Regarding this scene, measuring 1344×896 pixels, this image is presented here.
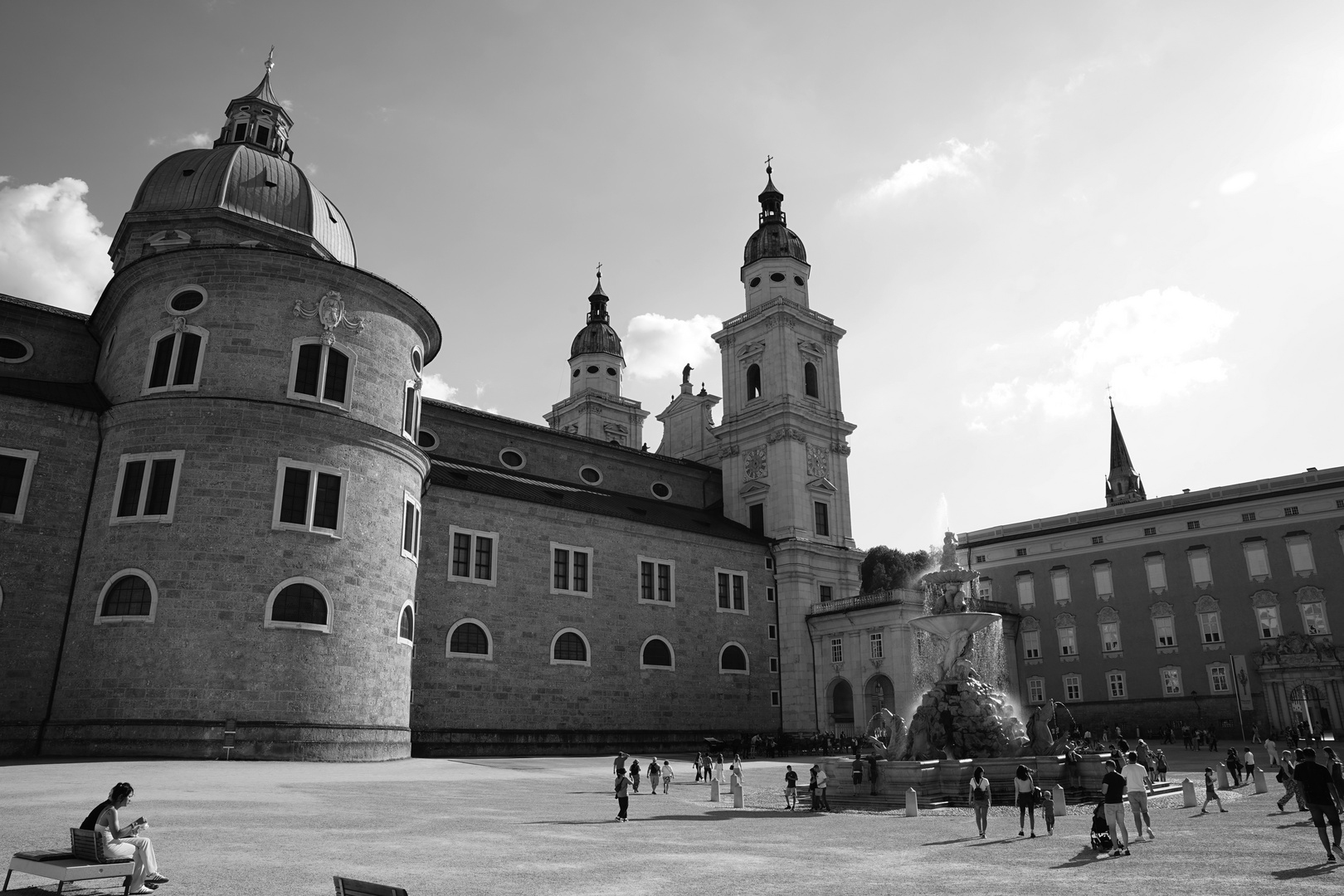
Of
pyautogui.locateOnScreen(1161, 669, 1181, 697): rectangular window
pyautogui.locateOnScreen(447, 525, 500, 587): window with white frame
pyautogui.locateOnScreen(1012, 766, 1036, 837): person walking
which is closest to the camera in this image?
pyautogui.locateOnScreen(1012, 766, 1036, 837): person walking

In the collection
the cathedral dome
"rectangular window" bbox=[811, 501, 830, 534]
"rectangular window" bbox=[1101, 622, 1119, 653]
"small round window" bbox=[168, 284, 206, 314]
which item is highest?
the cathedral dome

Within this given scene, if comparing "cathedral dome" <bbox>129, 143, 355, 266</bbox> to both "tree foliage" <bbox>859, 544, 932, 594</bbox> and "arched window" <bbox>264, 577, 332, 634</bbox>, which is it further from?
"tree foliage" <bbox>859, 544, 932, 594</bbox>

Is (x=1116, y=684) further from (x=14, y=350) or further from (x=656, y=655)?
(x=14, y=350)

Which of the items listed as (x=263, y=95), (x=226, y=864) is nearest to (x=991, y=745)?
(x=226, y=864)

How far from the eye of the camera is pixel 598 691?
39.6 metres

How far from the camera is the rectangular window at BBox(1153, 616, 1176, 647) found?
5119cm

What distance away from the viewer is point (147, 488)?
26641mm

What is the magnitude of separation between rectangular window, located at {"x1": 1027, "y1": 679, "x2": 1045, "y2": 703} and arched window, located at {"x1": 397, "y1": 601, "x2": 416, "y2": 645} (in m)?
40.4

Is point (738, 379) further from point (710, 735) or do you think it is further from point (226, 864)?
point (226, 864)

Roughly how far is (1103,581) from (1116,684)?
6.04 m

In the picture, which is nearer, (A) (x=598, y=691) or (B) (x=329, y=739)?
(B) (x=329, y=739)

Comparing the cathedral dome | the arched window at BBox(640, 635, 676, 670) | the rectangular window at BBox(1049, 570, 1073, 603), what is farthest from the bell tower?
the cathedral dome

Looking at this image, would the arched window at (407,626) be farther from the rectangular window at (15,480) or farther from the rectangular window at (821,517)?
the rectangular window at (821,517)

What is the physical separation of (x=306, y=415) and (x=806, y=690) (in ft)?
98.9
